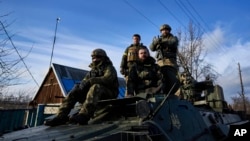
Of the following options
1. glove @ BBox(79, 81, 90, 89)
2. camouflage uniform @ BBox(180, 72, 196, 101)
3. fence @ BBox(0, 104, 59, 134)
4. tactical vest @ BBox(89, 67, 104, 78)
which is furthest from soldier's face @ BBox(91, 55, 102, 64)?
fence @ BBox(0, 104, 59, 134)

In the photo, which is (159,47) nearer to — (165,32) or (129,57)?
(165,32)

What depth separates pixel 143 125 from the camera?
11.8ft

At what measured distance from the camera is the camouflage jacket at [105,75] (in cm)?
558

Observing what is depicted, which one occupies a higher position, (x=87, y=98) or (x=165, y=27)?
(x=165, y=27)

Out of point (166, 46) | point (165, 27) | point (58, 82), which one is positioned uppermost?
point (58, 82)

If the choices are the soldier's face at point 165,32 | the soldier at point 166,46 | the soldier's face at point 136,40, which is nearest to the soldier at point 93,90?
the soldier's face at point 136,40

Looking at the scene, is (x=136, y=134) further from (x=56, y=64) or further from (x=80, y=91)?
(x=56, y=64)

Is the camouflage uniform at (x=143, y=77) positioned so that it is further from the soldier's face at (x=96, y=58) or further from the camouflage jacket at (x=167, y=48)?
the camouflage jacket at (x=167, y=48)

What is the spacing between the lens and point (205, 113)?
229 inches

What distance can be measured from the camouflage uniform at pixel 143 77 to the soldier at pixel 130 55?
101 cm

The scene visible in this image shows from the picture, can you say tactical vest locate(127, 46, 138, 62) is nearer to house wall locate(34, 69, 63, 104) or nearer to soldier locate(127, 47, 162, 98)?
soldier locate(127, 47, 162, 98)

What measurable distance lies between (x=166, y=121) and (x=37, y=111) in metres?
9.77

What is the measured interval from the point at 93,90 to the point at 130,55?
8.78 feet

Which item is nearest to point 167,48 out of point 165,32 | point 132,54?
point 165,32
